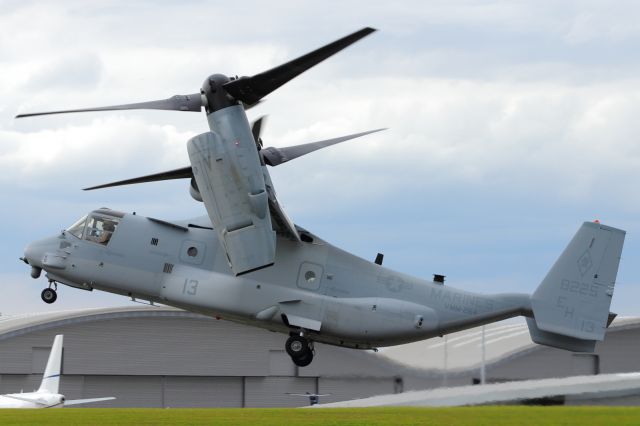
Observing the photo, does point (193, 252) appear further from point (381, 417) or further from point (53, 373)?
point (53, 373)

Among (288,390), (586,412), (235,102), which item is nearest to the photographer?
(586,412)

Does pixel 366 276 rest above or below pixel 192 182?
below

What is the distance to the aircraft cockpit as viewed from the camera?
34844 millimetres

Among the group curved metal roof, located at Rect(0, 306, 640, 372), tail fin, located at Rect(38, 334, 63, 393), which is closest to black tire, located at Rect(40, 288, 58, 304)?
tail fin, located at Rect(38, 334, 63, 393)

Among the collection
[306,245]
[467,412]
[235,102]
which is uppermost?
[235,102]

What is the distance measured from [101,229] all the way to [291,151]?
6536 millimetres

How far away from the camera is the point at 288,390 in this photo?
6050 centimetres

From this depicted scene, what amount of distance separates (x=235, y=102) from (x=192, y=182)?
152 inches

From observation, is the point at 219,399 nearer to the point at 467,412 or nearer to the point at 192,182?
the point at 192,182

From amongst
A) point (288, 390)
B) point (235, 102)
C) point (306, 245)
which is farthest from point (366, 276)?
point (288, 390)

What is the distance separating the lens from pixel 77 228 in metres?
35.2

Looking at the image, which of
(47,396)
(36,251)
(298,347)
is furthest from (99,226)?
(47,396)

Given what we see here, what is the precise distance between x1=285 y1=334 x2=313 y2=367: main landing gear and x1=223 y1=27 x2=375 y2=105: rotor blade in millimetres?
7460

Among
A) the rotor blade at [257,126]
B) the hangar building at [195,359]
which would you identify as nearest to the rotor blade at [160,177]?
the rotor blade at [257,126]
